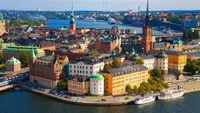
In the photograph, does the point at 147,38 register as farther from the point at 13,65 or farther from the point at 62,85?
the point at 62,85

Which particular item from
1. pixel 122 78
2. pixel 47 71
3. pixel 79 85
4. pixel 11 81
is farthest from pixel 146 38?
pixel 11 81

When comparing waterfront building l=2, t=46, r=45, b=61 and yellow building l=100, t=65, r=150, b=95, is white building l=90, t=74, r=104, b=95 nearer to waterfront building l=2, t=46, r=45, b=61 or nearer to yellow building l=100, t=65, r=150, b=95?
yellow building l=100, t=65, r=150, b=95

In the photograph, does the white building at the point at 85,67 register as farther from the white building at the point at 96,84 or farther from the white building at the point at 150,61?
the white building at the point at 150,61

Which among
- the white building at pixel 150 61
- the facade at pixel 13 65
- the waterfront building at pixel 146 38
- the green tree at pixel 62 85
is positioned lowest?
the green tree at pixel 62 85

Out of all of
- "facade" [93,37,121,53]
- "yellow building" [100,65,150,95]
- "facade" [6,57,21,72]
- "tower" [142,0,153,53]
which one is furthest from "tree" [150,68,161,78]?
"facade" [93,37,121,53]

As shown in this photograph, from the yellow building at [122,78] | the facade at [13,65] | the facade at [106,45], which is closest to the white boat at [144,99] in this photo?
the yellow building at [122,78]

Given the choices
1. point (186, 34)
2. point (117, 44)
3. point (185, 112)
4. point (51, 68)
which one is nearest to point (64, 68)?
point (51, 68)
